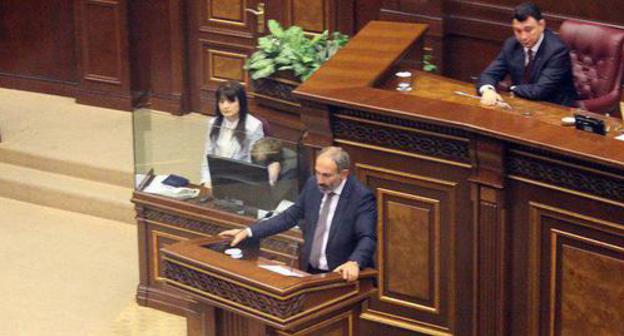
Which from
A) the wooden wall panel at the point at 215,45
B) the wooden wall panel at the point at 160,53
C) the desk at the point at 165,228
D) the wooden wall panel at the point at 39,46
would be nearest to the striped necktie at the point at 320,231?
the desk at the point at 165,228

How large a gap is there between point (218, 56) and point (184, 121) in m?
2.94

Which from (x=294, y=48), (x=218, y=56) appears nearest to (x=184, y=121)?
(x=294, y=48)

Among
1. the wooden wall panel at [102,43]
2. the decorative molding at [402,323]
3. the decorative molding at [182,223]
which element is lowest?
the decorative molding at [402,323]

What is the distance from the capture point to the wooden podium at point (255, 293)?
23.4 ft

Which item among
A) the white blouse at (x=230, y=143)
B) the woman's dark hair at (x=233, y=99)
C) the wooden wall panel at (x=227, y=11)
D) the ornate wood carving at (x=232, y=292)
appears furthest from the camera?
the wooden wall panel at (x=227, y=11)

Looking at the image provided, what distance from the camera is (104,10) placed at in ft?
40.2

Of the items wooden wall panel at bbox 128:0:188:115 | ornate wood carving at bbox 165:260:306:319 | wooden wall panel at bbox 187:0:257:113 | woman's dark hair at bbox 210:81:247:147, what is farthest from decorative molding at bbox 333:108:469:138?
wooden wall panel at bbox 128:0:188:115

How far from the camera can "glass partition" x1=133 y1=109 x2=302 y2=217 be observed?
28.7ft

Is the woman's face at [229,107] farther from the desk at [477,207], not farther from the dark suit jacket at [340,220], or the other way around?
the dark suit jacket at [340,220]

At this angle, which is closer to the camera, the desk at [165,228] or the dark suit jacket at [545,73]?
the dark suit jacket at [545,73]

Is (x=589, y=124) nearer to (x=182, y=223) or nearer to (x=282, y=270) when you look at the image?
(x=282, y=270)

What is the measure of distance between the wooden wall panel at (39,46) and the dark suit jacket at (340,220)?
200 inches

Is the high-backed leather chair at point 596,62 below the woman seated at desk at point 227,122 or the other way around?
the other way around

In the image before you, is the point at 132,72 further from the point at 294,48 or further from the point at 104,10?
the point at 294,48
